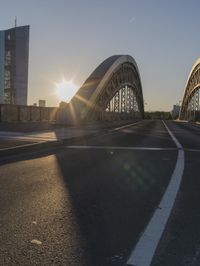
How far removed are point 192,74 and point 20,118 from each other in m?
66.3

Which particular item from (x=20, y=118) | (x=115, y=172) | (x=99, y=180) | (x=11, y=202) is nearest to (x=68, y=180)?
(x=99, y=180)

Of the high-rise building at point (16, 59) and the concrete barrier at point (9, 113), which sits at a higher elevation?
the high-rise building at point (16, 59)

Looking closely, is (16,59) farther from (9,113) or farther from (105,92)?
(9,113)

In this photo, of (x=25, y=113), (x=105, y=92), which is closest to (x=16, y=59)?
(x=105, y=92)

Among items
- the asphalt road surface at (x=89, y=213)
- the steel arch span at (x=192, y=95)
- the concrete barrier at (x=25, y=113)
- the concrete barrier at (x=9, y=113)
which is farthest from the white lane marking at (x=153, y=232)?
the steel arch span at (x=192, y=95)

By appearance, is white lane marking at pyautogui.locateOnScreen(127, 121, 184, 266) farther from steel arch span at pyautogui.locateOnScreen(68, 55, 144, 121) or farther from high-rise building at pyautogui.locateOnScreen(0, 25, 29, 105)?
high-rise building at pyautogui.locateOnScreen(0, 25, 29, 105)

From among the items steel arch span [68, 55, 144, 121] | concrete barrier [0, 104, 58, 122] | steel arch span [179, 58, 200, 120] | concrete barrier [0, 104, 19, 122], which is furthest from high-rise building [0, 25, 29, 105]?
steel arch span [179, 58, 200, 120]

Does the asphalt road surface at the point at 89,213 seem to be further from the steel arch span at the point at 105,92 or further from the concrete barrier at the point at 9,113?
the steel arch span at the point at 105,92

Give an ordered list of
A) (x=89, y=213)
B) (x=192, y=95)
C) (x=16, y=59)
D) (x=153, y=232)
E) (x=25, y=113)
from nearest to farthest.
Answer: (x=153, y=232) → (x=89, y=213) → (x=25, y=113) → (x=16, y=59) → (x=192, y=95)

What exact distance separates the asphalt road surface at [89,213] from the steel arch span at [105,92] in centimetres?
3167

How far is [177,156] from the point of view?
14414 millimetres

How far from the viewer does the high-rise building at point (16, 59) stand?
198ft

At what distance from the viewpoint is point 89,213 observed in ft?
20.6

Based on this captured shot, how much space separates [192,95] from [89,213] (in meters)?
104
